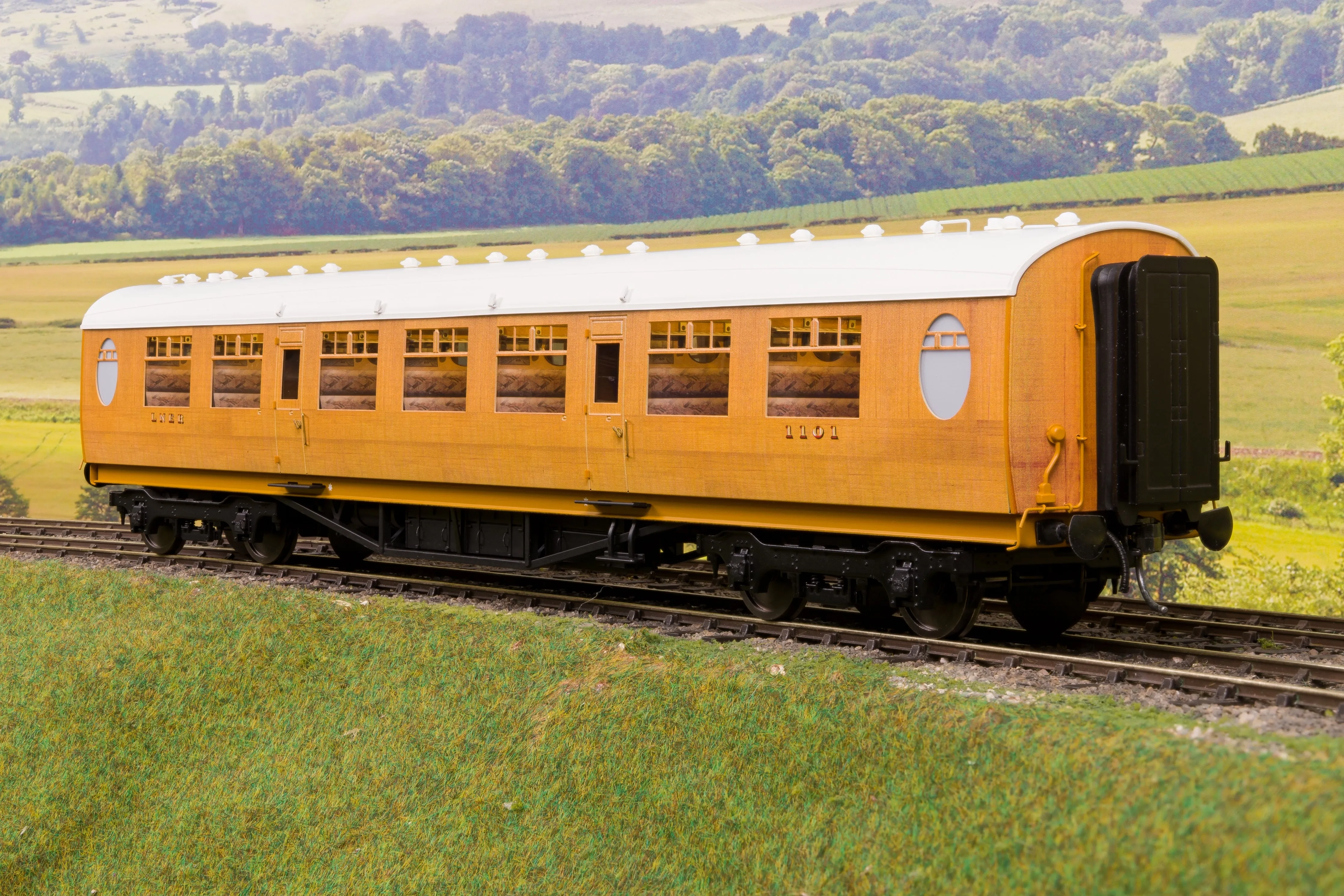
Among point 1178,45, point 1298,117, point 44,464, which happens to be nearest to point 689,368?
point 44,464

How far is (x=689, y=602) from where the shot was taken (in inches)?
563

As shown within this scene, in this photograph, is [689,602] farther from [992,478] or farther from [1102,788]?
[1102,788]

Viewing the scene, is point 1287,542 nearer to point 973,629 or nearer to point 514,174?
point 973,629

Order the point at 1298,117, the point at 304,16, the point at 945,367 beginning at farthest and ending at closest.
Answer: the point at 304,16, the point at 1298,117, the point at 945,367

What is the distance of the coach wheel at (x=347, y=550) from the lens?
57.5 ft

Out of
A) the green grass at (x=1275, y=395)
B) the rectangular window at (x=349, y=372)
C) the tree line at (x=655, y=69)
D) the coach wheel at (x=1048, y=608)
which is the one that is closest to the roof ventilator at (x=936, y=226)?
the coach wheel at (x=1048, y=608)

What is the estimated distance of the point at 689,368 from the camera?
12.2 meters

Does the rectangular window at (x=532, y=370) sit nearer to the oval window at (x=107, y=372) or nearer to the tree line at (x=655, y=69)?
the oval window at (x=107, y=372)

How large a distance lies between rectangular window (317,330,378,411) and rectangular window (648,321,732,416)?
161 inches

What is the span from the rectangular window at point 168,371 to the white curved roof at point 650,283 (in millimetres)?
265

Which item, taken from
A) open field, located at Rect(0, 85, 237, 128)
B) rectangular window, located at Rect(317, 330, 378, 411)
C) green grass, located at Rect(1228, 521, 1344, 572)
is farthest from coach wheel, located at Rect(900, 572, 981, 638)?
open field, located at Rect(0, 85, 237, 128)

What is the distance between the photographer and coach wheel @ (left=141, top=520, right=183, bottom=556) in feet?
60.0

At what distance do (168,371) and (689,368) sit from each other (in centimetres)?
869

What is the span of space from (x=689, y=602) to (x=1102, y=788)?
733 cm
